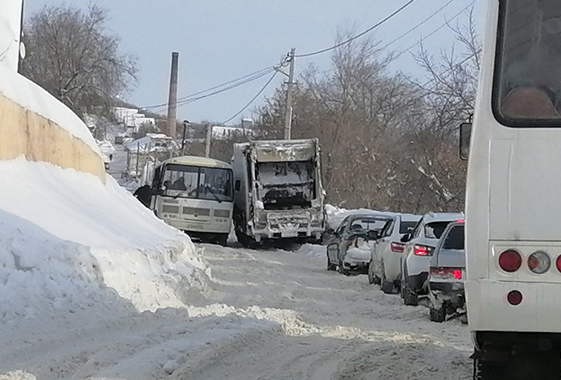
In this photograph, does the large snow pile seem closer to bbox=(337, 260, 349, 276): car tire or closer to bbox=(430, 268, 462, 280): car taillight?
bbox=(430, 268, 462, 280): car taillight

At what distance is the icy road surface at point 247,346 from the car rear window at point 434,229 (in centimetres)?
136

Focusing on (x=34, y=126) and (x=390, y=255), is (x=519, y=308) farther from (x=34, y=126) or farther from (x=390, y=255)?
(x=34, y=126)

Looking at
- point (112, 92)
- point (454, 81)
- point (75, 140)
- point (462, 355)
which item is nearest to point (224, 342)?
point (462, 355)

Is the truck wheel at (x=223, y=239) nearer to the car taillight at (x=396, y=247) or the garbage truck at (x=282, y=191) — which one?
the garbage truck at (x=282, y=191)

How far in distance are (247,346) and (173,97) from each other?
72.0 metres

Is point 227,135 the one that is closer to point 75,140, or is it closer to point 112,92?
point 112,92

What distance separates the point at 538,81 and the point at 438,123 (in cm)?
3484

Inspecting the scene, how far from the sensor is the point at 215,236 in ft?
109

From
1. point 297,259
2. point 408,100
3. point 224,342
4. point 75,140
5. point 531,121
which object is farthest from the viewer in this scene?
point 408,100

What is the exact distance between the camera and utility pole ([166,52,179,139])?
79.9 m

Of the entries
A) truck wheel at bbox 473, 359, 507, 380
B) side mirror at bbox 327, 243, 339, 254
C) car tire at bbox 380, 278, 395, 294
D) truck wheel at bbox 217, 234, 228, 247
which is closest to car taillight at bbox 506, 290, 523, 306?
truck wheel at bbox 473, 359, 507, 380

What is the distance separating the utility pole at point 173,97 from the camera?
262 feet

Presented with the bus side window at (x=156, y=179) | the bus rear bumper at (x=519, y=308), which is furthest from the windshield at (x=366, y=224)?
the bus rear bumper at (x=519, y=308)

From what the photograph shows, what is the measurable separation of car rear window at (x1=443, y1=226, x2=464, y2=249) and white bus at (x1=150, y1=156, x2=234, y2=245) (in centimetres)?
1983
